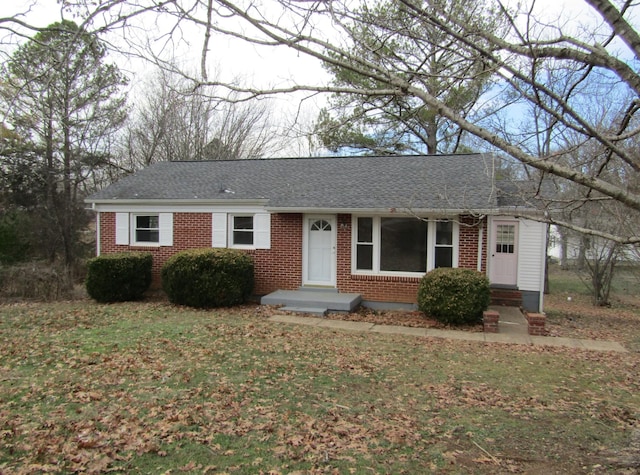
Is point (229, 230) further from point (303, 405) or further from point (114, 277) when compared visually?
point (303, 405)

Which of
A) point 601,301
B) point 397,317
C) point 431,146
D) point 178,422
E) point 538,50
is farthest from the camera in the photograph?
point 431,146

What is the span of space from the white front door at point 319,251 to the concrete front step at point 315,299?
43cm

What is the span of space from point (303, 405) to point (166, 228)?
1016 cm

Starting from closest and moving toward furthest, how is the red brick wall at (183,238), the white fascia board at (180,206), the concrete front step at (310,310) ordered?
the concrete front step at (310,310)
the white fascia board at (180,206)
the red brick wall at (183,238)

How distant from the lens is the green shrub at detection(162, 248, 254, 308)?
1167 cm

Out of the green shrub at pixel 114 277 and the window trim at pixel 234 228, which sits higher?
the window trim at pixel 234 228

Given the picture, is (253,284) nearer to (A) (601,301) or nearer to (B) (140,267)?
(B) (140,267)

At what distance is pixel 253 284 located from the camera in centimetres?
1275

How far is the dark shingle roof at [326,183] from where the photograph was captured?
467 inches

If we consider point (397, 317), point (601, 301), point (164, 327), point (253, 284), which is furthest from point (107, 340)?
point (601, 301)

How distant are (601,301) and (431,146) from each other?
31.2ft

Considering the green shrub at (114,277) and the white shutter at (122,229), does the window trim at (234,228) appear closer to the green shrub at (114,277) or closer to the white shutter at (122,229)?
the green shrub at (114,277)

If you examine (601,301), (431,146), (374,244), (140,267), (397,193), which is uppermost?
(431,146)

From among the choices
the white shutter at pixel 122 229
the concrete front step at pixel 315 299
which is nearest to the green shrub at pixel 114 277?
the white shutter at pixel 122 229
